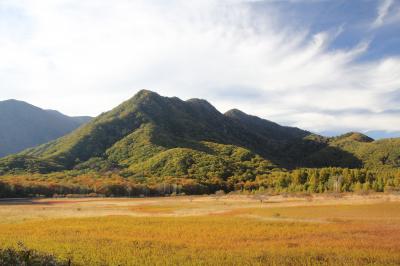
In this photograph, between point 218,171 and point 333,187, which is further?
point 218,171

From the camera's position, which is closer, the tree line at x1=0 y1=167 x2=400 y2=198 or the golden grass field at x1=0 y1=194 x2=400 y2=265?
the golden grass field at x1=0 y1=194 x2=400 y2=265

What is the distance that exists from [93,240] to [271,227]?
17.7 m

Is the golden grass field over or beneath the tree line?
beneath

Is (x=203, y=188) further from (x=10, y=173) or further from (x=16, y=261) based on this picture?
(x=16, y=261)

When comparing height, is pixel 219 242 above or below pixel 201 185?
below

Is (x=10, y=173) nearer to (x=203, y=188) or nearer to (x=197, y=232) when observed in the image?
(x=203, y=188)

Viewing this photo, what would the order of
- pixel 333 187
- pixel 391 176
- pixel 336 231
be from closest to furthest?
pixel 336 231 < pixel 333 187 < pixel 391 176

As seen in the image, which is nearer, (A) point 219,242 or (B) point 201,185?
(A) point 219,242

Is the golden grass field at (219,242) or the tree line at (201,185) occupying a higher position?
the tree line at (201,185)

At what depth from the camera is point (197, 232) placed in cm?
3831

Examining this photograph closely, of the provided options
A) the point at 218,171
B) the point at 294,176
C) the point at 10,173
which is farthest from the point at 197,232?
the point at 10,173

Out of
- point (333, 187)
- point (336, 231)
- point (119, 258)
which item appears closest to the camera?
point (119, 258)

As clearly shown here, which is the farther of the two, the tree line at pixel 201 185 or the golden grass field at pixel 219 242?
the tree line at pixel 201 185

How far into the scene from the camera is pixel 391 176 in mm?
151875
